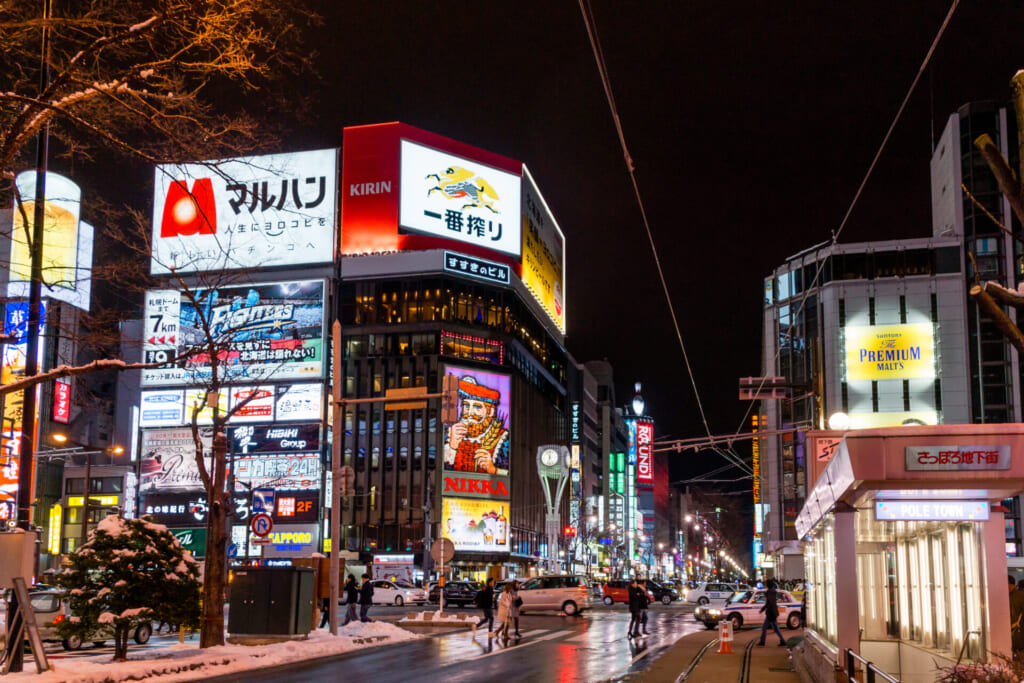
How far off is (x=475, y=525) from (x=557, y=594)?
1721 inches

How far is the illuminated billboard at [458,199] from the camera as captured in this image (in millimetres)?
87812

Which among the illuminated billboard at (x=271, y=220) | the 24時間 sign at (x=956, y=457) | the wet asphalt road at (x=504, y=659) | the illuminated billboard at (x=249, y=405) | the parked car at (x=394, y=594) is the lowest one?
the parked car at (x=394, y=594)

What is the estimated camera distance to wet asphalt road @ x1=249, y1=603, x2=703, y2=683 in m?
19.1

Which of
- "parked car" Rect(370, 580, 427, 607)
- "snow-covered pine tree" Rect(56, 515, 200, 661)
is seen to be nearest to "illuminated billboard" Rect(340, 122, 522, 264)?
"parked car" Rect(370, 580, 427, 607)

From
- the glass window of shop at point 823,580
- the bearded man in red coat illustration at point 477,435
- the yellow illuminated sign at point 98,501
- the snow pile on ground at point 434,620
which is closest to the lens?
the glass window of shop at point 823,580

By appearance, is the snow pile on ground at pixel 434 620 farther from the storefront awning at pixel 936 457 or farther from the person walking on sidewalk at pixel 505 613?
the storefront awning at pixel 936 457

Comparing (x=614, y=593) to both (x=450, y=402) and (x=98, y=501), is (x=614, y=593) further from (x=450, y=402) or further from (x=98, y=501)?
(x=98, y=501)

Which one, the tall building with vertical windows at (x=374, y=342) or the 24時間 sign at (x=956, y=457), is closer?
the 24時間 sign at (x=956, y=457)

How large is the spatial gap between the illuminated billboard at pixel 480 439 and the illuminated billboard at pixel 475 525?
1037 mm

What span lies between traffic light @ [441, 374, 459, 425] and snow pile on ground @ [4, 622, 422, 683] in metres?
6.07

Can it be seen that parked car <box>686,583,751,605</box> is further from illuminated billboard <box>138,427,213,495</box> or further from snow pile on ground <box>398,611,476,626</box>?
illuminated billboard <box>138,427,213,495</box>

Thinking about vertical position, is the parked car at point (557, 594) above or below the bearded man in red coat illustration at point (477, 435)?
below

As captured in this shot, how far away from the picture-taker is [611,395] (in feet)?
544

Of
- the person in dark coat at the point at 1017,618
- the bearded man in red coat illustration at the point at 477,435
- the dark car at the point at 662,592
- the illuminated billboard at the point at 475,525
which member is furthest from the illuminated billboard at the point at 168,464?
the person in dark coat at the point at 1017,618
